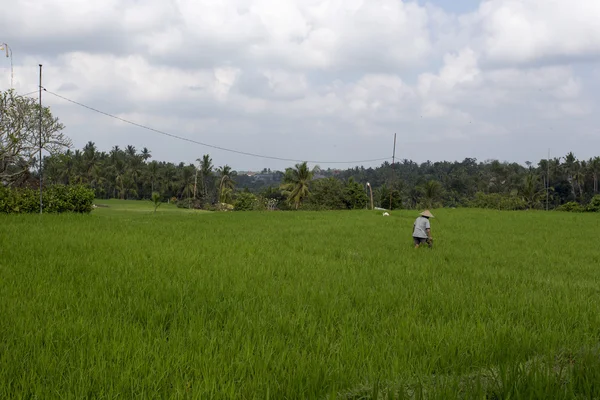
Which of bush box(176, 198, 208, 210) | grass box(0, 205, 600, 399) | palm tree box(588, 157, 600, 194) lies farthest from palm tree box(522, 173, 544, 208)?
grass box(0, 205, 600, 399)

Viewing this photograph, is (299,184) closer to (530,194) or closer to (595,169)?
(530,194)

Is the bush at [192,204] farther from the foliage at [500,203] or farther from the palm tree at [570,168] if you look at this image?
the palm tree at [570,168]

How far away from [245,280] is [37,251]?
14.7 feet

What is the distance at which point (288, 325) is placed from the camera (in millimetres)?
3846

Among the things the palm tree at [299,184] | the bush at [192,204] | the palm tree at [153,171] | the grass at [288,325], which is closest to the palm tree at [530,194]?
the palm tree at [299,184]

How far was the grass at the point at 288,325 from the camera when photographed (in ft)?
8.59

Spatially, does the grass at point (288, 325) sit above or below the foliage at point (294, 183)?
below

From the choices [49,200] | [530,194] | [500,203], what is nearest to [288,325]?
[49,200]

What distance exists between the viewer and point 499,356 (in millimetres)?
3209

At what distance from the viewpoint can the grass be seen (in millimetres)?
2617

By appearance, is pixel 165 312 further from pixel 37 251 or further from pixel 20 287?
pixel 37 251

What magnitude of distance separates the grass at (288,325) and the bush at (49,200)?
29.7 ft

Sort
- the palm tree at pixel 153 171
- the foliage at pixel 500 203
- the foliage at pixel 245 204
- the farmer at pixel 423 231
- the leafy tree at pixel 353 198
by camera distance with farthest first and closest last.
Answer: the palm tree at pixel 153 171 → the leafy tree at pixel 353 198 → the foliage at pixel 500 203 → the foliage at pixel 245 204 → the farmer at pixel 423 231

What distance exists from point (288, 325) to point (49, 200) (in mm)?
16756
